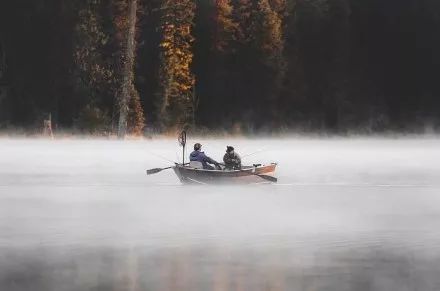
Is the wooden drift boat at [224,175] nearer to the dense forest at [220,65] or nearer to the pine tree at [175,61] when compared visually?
the dense forest at [220,65]

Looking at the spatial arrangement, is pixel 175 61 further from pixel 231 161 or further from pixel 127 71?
pixel 231 161

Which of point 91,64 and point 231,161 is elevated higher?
point 91,64

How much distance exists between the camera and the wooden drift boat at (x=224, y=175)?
103 feet

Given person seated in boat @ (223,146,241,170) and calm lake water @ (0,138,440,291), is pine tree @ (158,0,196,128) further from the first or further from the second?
person seated in boat @ (223,146,241,170)

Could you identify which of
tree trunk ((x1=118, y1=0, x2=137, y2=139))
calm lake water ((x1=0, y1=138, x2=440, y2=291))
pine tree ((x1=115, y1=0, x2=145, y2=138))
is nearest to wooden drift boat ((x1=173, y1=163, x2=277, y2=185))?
calm lake water ((x1=0, y1=138, x2=440, y2=291))

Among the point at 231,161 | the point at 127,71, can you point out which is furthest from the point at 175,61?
the point at 231,161

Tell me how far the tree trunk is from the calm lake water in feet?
67.8

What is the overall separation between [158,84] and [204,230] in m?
45.7

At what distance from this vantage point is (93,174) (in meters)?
36.7

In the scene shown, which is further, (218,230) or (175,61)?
(175,61)

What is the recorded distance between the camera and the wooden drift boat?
31391 millimetres

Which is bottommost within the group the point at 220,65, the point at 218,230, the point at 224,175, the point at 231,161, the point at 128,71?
the point at 218,230

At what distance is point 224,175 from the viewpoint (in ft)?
103

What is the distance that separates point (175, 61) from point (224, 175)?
33.4m
